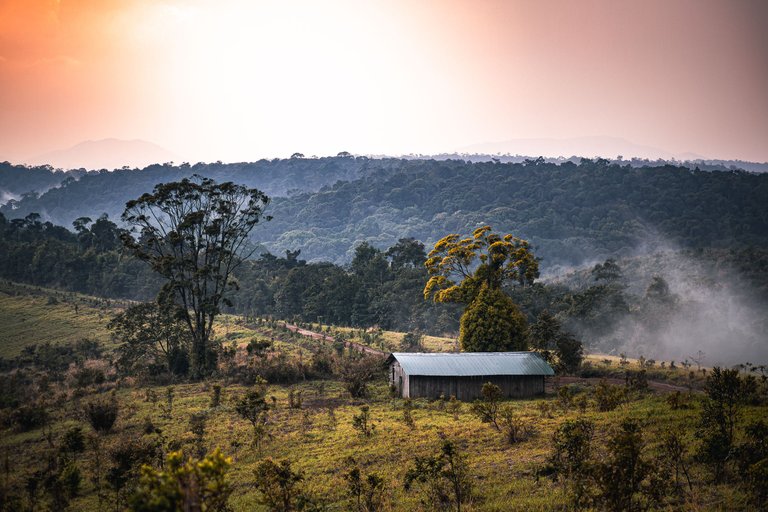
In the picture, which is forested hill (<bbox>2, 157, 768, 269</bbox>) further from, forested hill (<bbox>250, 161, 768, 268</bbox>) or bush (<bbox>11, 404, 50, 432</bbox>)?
bush (<bbox>11, 404, 50, 432</bbox>)

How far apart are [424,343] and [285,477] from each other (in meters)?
38.6

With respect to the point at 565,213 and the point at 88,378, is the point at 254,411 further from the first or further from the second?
the point at 565,213

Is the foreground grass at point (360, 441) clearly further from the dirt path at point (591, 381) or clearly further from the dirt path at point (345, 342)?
the dirt path at point (345, 342)

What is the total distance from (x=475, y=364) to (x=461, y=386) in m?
1.66

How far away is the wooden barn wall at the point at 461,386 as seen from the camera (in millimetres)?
33625

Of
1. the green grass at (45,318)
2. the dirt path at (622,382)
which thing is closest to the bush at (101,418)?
the dirt path at (622,382)

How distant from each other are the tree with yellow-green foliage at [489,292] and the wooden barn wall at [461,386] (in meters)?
5.80

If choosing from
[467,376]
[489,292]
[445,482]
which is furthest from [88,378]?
[445,482]

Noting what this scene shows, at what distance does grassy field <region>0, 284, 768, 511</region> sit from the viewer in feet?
53.8

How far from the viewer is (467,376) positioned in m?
33.7

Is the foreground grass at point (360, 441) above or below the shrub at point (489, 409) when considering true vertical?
below

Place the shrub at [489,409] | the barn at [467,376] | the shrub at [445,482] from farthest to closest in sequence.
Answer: the barn at [467,376] → the shrub at [489,409] → the shrub at [445,482]

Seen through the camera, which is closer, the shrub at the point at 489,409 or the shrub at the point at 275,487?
the shrub at the point at 275,487

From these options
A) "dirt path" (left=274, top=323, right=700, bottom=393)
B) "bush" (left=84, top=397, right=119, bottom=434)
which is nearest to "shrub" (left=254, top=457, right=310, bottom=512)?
"bush" (left=84, top=397, right=119, bottom=434)
